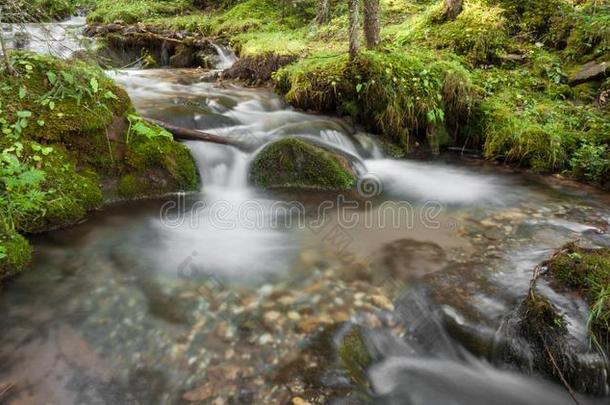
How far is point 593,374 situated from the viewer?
241 centimetres

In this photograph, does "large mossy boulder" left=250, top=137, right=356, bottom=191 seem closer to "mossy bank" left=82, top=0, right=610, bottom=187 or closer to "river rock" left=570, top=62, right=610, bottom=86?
"mossy bank" left=82, top=0, right=610, bottom=187

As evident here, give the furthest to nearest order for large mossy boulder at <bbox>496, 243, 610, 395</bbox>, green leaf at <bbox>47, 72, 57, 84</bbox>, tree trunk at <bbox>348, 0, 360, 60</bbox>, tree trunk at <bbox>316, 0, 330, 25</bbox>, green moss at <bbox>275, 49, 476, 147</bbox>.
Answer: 1. green moss at <bbox>275, 49, 476, 147</bbox>
2. tree trunk at <bbox>348, 0, 360, 60</bbox>
3. tree trunk at <bbox>316, 0, 330, 25</bbox>
4. green leaf at <bbox>47, 72, 57, 84</bbox>
5. large mossy boulder at <bbox>496, 243, 610, 395</bbox>

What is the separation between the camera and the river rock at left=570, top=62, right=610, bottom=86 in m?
6.42

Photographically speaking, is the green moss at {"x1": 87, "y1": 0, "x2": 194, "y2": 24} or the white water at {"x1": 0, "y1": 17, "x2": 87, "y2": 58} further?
the green moss at {"x1": 87, "y1": 0, "x2": 194, "y2": 24}

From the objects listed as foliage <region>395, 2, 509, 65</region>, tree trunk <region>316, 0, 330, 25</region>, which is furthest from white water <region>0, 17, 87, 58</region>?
foliage <region>395, 2, 509, 65</region>

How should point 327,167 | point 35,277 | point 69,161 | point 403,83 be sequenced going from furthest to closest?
1. point 403,83
2. point 327,167
3. point 69,161
4. point 35,277

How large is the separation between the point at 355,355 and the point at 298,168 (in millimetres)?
3025

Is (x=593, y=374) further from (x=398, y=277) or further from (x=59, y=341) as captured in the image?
(x=59, y=341)

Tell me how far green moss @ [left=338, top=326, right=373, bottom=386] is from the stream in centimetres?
7

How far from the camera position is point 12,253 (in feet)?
10.5

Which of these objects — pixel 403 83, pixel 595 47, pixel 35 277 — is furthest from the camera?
pixel 595 47

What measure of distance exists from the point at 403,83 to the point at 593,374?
192 inches

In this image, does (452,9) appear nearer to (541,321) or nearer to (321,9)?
(321,9)

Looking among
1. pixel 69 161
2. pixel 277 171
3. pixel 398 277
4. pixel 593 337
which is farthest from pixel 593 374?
pixel 69 161
